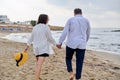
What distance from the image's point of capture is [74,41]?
23.9 feet

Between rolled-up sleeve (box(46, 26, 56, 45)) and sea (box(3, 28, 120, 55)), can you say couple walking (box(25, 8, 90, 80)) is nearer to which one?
rolled-up sleeve (box(46, 26, 56, 45))

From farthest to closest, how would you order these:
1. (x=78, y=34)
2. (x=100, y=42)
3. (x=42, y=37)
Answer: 1. (x=100, y=42)
2. (x=78, y=34)
3. (x=42, y=37)

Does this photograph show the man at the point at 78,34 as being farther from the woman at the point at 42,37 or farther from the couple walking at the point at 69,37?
the woman at the point at 42,37

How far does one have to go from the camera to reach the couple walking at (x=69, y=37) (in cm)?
707

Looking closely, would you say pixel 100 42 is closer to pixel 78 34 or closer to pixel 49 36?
pixel 78 34

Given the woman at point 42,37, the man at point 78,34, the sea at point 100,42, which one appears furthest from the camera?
the sea at point 100,42

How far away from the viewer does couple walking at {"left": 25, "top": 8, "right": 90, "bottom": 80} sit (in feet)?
23.2

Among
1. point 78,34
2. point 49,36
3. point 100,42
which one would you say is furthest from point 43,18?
point 100,42

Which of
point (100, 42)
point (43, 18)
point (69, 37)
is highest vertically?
point (43, 18)

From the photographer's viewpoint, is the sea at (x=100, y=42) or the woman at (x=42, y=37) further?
the sea at (x=100, y=42)

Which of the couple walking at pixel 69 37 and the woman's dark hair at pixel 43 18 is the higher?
the woman's dark hair at pixel 43 18

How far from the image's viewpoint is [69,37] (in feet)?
24.3

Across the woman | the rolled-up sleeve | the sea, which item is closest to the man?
the rolled-up sleeve

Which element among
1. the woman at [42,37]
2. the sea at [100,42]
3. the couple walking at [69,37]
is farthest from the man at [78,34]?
the sea at [100,42]
